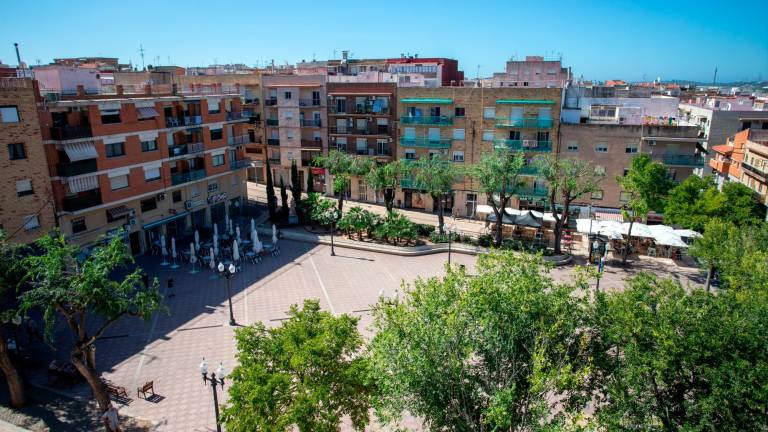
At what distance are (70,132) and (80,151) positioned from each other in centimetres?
119

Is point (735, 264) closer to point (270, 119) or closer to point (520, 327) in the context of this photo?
point (520, 327)

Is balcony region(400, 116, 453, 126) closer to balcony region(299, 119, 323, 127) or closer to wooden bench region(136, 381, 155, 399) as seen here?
balcony region(299, 119, 323, 127)

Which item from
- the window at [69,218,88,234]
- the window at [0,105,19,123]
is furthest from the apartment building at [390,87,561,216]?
the window at [0,105,19,123]

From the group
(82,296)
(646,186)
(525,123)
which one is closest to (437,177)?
(525,123)

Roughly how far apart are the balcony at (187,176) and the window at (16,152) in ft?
31.9

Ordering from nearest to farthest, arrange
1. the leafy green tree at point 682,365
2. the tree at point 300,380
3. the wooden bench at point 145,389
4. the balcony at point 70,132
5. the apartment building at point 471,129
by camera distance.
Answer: the leafy green tree at point 682,365 < the tree at point 300,380 < the wooden bench at point 145,389 < the balcony at point 70,132 < the apartment building at point 471,129

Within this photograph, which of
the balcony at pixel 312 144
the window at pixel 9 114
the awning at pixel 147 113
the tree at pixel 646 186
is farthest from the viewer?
the balcony at pixel 312 144

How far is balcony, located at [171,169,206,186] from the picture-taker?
116 ft

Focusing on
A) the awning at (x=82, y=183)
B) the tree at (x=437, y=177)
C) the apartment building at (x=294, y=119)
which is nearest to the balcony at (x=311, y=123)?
the apartment building at (x=294, y=119)

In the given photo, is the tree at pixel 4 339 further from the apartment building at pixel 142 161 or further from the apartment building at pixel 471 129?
the apartment building at pixel 471 129

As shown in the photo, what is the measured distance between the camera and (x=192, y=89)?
39.4m

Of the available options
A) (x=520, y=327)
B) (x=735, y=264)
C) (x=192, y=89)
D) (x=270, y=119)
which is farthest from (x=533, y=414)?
(x=270, y=119)

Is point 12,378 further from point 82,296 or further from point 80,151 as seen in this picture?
point 80,151

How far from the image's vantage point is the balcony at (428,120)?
42000 millimetres
